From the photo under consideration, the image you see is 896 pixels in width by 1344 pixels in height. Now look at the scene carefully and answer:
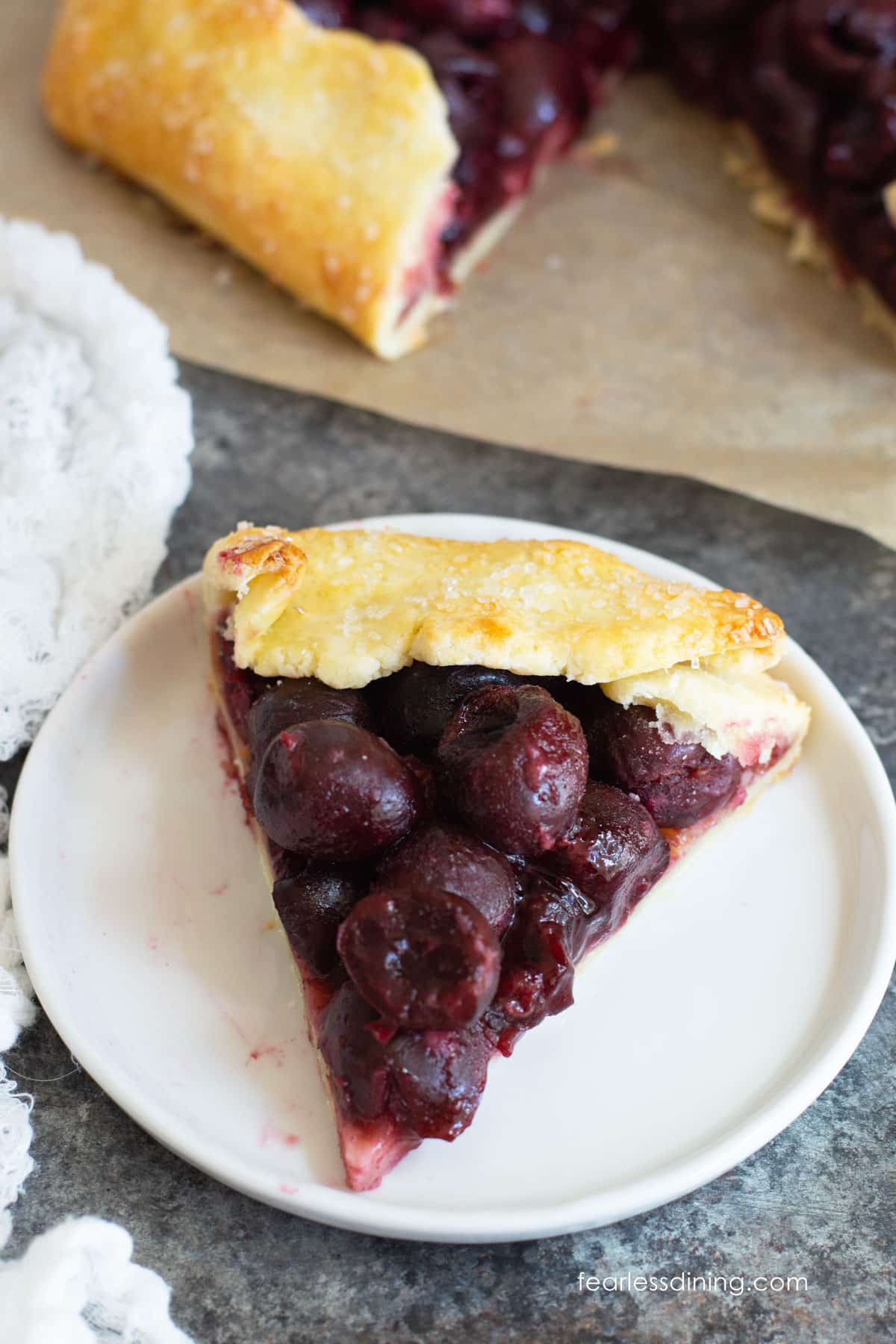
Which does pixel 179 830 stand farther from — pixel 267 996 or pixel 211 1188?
pixel 211 1188

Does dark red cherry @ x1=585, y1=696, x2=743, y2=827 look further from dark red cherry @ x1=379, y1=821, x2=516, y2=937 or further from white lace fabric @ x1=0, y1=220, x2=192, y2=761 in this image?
white lace fabric @ x1=0, y1=220, x2=192, y2=761

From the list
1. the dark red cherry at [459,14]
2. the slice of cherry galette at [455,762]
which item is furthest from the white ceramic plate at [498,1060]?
the dark red cherry at [459,14]

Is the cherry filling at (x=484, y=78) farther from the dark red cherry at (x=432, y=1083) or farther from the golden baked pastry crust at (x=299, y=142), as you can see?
the dark red cherry at (x=432, y=1083)

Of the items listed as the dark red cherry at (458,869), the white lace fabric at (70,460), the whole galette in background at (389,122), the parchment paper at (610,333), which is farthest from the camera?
the whole galette in background at (389,122)

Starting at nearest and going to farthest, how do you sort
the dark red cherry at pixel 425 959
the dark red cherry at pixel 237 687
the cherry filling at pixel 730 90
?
the dark red cherry at pixel 425 959
the dark red cherry at pixel 237 687
the cherry filling at pixel 730 90

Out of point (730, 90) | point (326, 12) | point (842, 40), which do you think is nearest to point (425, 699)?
point (326, 12)

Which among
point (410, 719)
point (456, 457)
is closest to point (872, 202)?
point (456, 457)

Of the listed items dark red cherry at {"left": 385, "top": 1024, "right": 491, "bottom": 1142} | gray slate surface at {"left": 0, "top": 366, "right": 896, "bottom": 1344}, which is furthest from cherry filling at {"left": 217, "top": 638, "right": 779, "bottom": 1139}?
gray slate surface at {"left": 0, "top": 366, "right": 896, "bottom": 1344}
